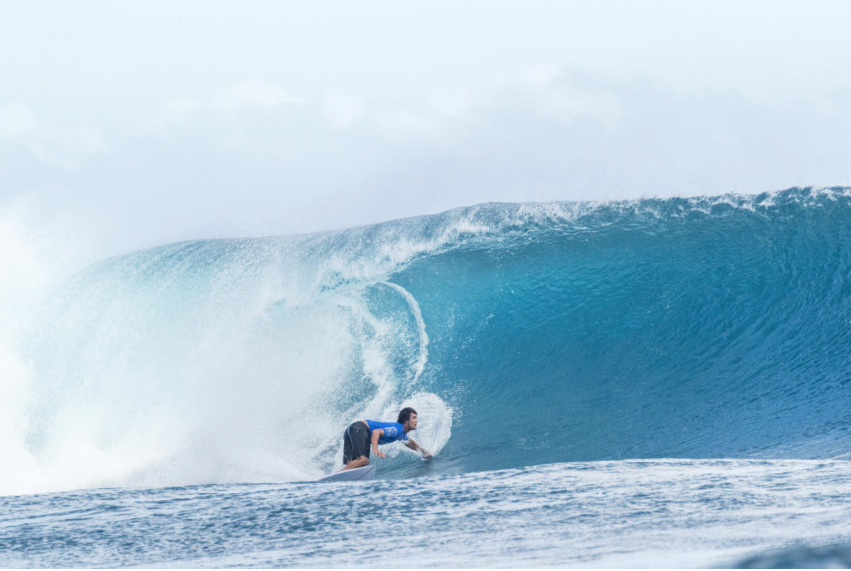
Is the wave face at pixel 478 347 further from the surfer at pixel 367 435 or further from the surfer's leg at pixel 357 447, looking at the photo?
the surfer's leg at pixel 357 447

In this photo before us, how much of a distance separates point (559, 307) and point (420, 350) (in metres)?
2.09

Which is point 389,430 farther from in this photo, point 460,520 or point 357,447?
point 460,520

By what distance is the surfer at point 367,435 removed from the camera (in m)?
6.25

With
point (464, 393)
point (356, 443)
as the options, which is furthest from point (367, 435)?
point (464, 393)

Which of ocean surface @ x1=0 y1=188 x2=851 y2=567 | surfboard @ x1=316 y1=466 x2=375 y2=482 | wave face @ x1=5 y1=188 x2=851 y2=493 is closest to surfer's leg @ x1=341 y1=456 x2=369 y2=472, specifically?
surfboard @ x1=316 y1=466 x2=375 y2=482

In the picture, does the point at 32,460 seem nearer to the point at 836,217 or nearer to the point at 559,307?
the point at 559,307

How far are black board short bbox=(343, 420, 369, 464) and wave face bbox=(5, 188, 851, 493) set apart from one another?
1.97ft

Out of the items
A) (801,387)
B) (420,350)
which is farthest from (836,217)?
(420,350)

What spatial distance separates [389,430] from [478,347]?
9.67ft

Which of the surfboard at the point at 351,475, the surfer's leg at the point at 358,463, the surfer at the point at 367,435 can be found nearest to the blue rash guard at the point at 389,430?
the surfer at the point at 367,435

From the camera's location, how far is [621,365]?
7.99 m

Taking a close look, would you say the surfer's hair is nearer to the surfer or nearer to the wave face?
the surfer

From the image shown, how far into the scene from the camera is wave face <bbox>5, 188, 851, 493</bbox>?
689cm

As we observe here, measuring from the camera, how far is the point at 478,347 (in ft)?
29.8
